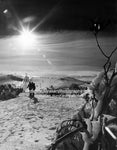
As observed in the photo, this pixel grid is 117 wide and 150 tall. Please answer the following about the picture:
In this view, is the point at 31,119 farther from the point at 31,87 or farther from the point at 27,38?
the point at 27,38

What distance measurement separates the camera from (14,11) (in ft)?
4.69

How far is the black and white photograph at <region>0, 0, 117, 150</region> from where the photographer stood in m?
1.27

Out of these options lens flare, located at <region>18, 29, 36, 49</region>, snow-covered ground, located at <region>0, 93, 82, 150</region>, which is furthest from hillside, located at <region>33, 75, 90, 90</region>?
lens flare, located at <region>18, 29, 36, 49</region>

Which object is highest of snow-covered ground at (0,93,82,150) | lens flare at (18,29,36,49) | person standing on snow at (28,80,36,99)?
lens flare at (18,29,36,49)

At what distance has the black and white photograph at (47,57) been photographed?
127 cm

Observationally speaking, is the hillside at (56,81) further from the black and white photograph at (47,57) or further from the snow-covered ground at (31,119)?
the snow-covered ground at (31,119)

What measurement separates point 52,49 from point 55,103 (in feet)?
1.39

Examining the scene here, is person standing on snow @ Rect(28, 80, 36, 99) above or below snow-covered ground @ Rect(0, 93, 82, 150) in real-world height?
above

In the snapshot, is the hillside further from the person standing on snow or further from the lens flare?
the lens flare

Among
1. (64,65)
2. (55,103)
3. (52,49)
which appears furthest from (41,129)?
(52,49)

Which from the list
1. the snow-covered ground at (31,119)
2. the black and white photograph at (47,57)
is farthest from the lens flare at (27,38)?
the snow-covered ground at (31,119)

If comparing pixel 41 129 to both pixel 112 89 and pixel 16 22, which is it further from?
pixel 112 89

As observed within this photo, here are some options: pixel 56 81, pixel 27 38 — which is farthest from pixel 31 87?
pixel 27 38

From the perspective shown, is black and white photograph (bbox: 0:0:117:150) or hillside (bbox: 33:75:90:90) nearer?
black and white photograph (bbox: 0:0:117:150)
